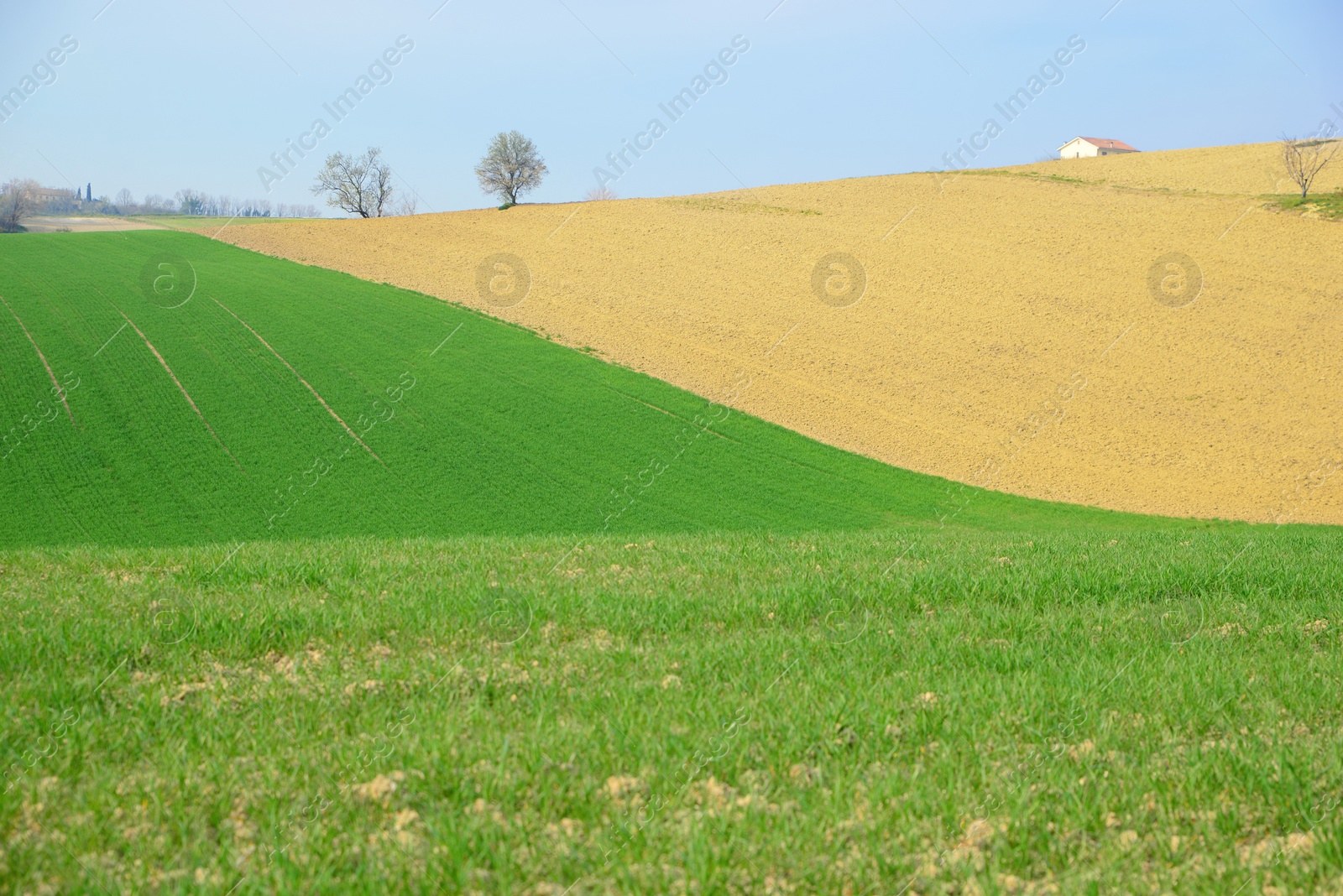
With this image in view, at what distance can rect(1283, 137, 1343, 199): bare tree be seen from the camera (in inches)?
2095

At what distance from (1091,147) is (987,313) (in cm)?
9511

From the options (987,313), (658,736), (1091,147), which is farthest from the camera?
(1091,147)

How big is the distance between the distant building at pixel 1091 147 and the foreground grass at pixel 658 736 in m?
127

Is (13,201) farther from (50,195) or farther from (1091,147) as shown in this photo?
(1091,147)

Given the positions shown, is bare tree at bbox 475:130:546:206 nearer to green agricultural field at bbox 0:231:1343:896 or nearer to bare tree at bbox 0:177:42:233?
bare tree at bbox 0:177:42:233

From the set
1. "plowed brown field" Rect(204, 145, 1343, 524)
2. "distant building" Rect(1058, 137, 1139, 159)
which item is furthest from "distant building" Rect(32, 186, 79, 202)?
"distant building" Rect(1058, 137, 1139, 159)

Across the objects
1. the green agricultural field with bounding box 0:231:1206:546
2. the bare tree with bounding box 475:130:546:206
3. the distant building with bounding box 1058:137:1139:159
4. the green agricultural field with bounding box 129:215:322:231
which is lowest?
the green agricultural field with bounding box 0:231:1206:546

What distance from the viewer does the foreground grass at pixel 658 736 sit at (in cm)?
291

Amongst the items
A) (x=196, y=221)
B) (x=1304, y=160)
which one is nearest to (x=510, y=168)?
(x=196, y=221)

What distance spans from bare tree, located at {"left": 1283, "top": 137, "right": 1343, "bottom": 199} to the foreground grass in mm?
60753

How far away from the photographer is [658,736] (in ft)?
12.4

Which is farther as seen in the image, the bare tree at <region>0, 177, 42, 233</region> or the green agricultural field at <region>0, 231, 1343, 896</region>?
the bare tree at <region>0, 177, 42, 233</region>

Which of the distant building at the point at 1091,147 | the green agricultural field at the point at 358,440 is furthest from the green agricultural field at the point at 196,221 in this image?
the distant building at the point at 1091,147

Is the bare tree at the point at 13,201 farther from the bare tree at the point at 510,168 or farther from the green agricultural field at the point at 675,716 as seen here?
the green agricultural field at the point at 675,716
